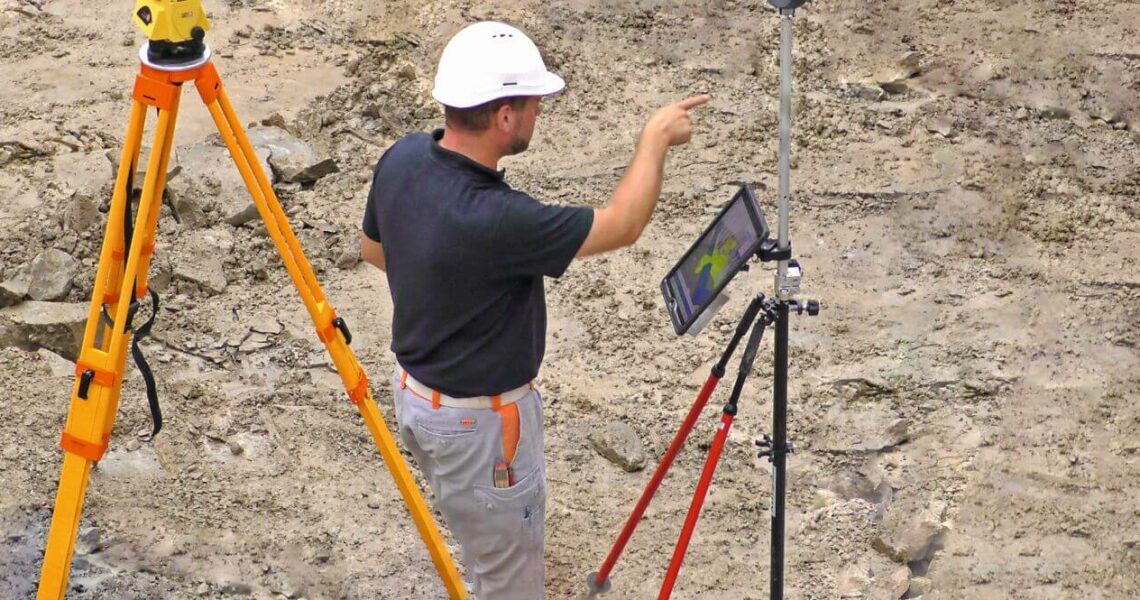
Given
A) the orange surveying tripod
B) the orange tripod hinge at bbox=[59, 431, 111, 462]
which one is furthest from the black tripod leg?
the orange tripod hinge at bbox=[59, 431, 111, 462]

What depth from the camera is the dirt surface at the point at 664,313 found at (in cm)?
403

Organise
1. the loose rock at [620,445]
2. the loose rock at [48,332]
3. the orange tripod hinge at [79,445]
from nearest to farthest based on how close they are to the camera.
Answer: the orange tripod hinge at [79,445] → the loose rock at [620,445] → the loose rock at [48,332]

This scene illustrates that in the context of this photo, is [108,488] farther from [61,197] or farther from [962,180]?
[962,180]

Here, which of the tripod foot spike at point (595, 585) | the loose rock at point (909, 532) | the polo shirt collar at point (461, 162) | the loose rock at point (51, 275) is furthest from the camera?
the loose rock at point (51, 275)

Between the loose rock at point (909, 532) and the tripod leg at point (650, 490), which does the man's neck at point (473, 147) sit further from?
the loose rock at point (909, 532)

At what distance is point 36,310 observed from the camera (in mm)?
4945

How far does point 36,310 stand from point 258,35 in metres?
2.74

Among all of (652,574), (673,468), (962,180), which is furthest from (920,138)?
(652,574)

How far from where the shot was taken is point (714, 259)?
115 inches

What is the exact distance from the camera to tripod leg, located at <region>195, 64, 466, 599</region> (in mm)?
2961

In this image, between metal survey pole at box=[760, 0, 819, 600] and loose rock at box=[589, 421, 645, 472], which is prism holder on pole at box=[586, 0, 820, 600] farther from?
loose rock at box=[589, 421, 645, 472]

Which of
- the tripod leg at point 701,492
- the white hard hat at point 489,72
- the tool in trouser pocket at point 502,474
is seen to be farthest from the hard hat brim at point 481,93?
the tripod leg at point 701,492

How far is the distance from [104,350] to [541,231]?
110cm

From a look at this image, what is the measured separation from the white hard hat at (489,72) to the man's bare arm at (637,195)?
255 mm
